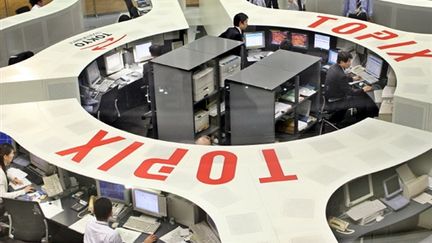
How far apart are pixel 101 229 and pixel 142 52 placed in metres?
4.50

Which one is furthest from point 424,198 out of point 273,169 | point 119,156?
point 119,156

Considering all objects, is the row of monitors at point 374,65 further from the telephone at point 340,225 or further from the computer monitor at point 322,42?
the telephone at point 340,225

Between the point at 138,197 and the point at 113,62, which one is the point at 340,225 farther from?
the point at 113,62

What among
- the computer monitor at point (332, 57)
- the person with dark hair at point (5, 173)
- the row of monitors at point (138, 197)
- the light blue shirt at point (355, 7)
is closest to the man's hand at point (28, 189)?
the person with dark hair at point (5, 173)

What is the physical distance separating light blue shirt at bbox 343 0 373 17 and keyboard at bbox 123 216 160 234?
20.6 feet

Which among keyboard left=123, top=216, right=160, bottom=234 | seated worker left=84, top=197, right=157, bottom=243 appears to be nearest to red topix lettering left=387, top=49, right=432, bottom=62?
keyboard left=123, top=216, right=160, bottom=234

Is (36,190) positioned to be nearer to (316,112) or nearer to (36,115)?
(36,115)

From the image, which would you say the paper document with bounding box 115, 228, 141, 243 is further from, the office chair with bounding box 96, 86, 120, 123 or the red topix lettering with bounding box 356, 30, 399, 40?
the red topix lettering with bounding box 356, 30, 399, 40

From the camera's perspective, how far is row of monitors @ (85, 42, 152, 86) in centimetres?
846

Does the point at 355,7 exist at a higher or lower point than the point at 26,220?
higher

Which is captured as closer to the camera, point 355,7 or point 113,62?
point 113,62

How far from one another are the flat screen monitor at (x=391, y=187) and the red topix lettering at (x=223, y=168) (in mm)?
1448

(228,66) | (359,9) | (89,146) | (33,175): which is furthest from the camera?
(359,9)

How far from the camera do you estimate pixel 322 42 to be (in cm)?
922
